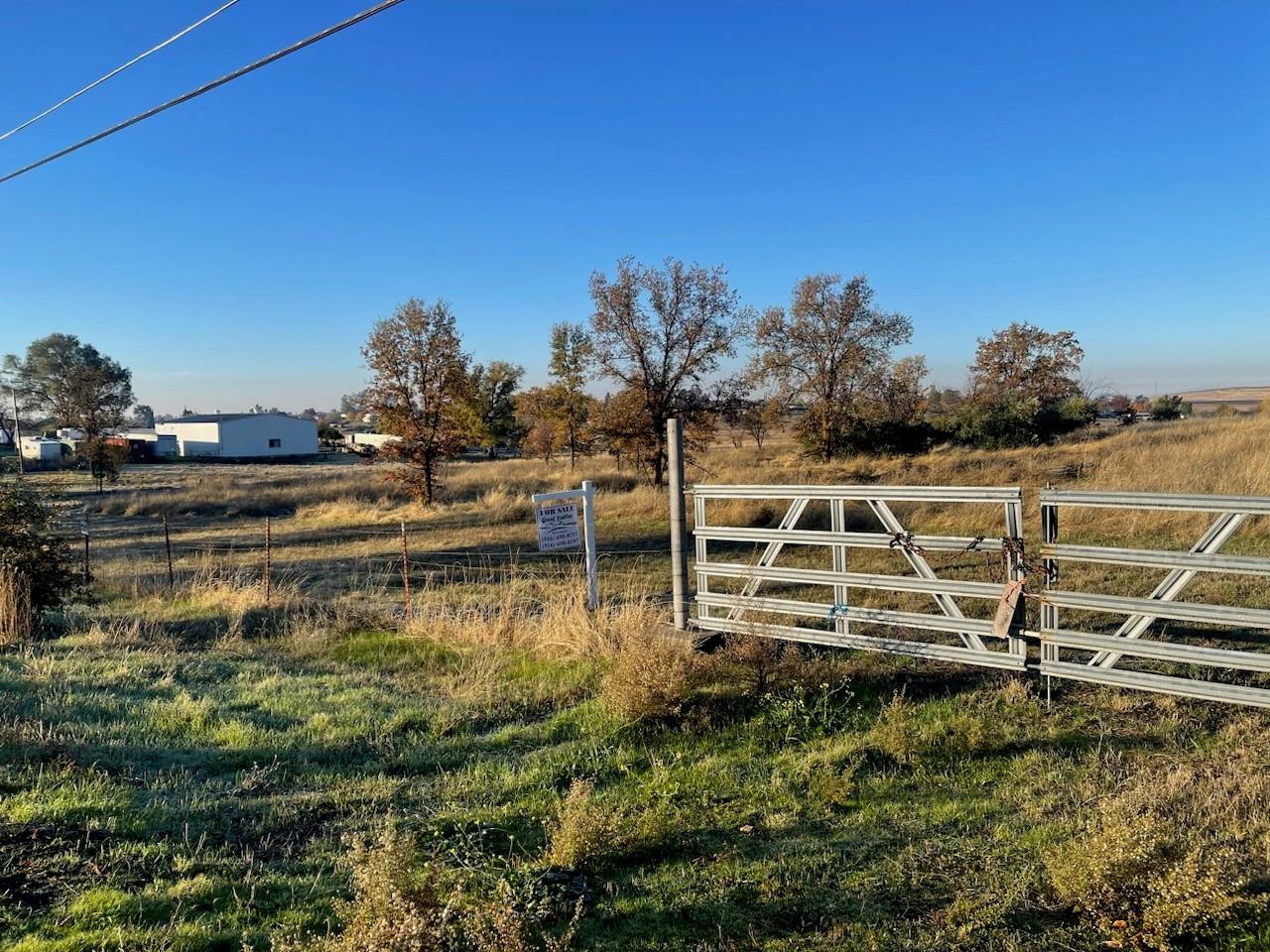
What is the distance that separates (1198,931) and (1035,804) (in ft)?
3.76

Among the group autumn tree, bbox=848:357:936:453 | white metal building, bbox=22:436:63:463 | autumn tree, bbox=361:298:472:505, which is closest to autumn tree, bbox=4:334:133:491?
white metal building, bbox=22:436:63:463

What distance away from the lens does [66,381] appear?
66.9 m

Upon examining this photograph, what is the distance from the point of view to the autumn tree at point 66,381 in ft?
205

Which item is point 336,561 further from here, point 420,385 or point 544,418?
point 544,418

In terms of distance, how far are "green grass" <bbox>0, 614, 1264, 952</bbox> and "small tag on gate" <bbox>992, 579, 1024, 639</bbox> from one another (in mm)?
475

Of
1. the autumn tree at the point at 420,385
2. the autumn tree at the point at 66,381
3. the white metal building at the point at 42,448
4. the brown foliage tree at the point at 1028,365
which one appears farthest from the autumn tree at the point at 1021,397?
the white metal building at the point at 42,448

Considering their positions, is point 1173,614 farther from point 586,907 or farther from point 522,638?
point 522,638

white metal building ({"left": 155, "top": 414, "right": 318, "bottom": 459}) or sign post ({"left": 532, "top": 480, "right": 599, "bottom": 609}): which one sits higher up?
white metal building ({"left": 155, "top": 414, "right": 318, "bottom": 459})

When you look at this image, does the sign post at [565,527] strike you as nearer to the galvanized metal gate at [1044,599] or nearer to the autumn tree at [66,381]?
the galvanized metal gate at [1044,599]

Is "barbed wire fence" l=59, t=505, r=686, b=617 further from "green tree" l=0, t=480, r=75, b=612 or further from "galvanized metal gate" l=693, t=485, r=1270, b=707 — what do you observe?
"galvanized metal gate" l=693, t=485, r=1270, b=707

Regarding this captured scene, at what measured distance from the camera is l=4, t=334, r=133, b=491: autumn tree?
205ft

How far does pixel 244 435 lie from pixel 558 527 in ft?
270

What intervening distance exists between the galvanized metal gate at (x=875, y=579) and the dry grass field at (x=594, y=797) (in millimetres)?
261

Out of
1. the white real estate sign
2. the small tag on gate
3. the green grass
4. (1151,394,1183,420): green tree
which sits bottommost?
the green grass
